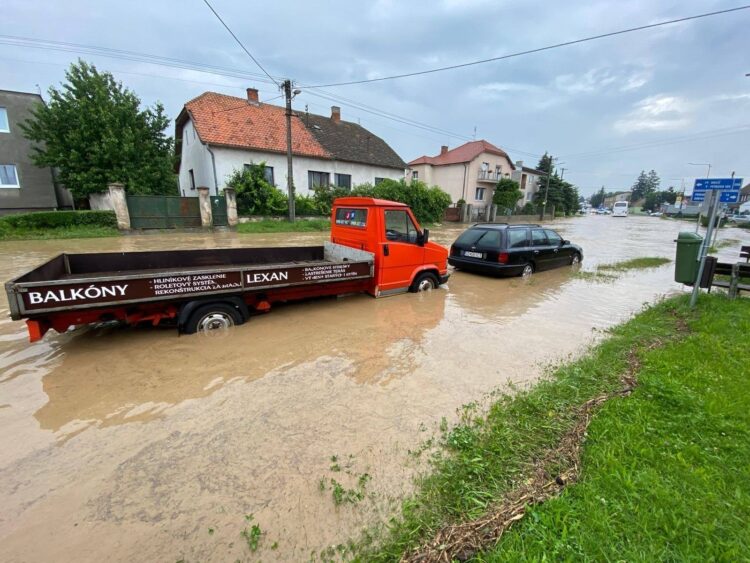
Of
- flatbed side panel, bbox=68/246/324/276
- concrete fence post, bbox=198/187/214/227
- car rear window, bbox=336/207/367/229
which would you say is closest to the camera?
flatbed side panel, bbox=68/246/324/276

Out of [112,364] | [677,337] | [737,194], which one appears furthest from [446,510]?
[737,194]

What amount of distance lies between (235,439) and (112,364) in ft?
7.99

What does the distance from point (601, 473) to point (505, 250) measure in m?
7.05

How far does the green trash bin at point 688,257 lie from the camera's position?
22.2 feet

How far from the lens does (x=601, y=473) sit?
243 centimetres

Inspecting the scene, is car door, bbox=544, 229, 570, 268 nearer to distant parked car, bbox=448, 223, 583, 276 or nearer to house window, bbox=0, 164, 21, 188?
distant parked car, bbox=448, 223, 583, 276

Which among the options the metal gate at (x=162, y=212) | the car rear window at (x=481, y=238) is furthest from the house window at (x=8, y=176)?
the car rear window at (x=481, y=238)

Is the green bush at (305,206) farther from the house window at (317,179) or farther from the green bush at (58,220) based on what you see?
the green bush at (58,220)

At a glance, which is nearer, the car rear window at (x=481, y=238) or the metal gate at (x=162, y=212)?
the car rear window at (x=481, y=238)

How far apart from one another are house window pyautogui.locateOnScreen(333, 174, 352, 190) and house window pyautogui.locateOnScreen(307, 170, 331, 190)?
2.05 feet

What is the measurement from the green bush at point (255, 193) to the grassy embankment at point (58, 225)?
627 cm

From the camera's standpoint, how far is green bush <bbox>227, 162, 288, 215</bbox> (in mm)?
19562

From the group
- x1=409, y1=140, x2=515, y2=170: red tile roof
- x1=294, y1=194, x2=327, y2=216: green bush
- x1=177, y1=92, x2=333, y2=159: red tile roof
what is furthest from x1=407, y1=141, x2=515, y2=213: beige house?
x1=294, y1=194, x2=327, y2=216: green bush

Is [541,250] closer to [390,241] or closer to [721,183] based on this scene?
[721,183]
